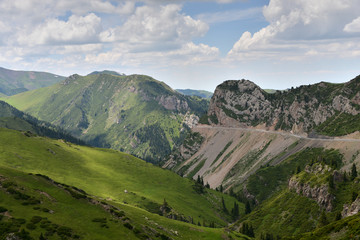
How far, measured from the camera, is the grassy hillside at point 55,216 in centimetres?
6139

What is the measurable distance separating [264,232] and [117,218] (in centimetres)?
11377

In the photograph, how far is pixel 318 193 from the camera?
6718 inches

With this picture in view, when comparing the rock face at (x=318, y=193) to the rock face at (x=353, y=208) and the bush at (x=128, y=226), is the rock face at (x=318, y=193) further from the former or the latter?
the bush at (x=128, y=226)

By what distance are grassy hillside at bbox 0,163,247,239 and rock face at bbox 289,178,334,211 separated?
325 feet

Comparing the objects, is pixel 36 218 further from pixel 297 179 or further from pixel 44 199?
pixel 297 179

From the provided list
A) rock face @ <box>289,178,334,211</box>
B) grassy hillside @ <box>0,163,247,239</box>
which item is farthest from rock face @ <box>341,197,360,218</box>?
grassy hillside @ <box>0,163,247,239</box>

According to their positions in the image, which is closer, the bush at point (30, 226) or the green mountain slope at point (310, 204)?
the bush at point (30, 226)

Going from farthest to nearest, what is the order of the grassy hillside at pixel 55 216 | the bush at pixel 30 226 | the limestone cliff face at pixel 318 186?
the limestone cliff face at pixel 318 186 < the grassy hillside at pixel 55 216 < the bush at pixel 30 226

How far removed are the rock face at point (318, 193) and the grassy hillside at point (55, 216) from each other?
98910 mm

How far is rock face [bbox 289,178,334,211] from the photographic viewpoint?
161m

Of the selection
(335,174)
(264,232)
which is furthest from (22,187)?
(335,174)

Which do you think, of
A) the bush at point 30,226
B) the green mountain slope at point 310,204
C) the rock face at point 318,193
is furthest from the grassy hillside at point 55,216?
the rock face at point 318,193

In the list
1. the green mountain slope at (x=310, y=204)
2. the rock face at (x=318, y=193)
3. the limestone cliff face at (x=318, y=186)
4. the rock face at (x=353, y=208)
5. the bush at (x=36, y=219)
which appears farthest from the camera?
the limestone cliff face at (x=318, y=186)

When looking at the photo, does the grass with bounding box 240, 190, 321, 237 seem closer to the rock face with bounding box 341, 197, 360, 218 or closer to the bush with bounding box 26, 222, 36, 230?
the rock face with bounding box 341, 197, 360, 218
